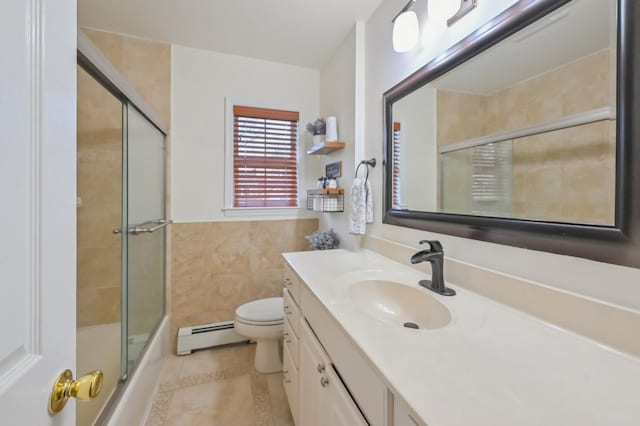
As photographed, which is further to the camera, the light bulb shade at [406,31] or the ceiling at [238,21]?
the ceiling at [238,21]

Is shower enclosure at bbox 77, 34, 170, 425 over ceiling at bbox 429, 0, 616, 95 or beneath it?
beneath

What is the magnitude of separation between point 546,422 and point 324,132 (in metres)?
2.01

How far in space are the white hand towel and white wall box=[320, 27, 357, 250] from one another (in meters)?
0.15

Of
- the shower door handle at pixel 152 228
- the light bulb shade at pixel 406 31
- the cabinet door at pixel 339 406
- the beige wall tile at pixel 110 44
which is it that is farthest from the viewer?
the beige wall tile at pixel 110 44

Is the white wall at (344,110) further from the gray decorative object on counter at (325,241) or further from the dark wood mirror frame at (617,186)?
the dark wood mirror frame at (617,186)

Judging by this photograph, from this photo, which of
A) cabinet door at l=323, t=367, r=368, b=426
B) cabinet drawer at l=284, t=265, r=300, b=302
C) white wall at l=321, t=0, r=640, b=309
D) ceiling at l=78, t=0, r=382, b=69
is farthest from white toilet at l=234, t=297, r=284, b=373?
ceiling at l=78, t=0, r=382, b=69

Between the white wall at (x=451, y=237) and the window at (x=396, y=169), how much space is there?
0.12 meters

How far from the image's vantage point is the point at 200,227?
7.00ft

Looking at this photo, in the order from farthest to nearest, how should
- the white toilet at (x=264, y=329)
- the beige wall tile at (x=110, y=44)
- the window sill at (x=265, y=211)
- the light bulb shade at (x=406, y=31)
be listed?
the window sill at (x=265, y=211)
the beige wall tile at (x=110, y=44)
the white toilet at (x=264, y=329)
the light bulb shade at (x=406, y=31)

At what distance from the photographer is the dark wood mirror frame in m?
0.58

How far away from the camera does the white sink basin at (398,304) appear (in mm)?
935

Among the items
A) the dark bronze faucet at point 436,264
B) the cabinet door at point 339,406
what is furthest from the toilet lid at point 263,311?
the dark bronze faucet at point 436,264

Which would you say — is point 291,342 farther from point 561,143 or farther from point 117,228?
point 561,143

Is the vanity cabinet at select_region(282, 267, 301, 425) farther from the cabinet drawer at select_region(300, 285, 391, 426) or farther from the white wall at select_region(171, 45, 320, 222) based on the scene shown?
the white wall at select_region(171, 45, 320, 222)
